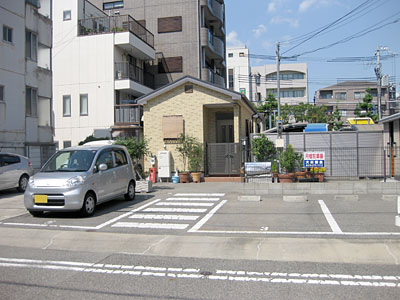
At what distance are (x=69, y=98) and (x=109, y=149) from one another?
14.5 metres

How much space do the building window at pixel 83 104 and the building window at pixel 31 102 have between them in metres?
4.99

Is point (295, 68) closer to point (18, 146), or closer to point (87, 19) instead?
point (87, 19)

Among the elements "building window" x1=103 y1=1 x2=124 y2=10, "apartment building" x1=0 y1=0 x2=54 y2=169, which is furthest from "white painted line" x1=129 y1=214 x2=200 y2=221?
"building window" x1=103 y1=1 x2=124 y2=10

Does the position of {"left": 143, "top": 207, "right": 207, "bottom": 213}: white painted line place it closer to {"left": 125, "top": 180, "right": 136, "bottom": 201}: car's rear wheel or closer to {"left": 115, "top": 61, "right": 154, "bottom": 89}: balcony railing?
{"left": 125, "top": 180, "right": 136, "bottom": 201}: car's rear wheel

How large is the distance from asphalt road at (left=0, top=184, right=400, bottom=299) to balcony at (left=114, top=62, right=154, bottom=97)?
44.3 feet

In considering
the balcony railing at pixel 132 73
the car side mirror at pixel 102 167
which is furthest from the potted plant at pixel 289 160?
the balcony railing at pixel 132 73

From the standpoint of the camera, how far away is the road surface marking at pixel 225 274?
4.68 meters

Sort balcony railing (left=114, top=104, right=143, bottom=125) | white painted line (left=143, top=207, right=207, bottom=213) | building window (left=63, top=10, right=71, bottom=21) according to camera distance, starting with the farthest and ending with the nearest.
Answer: building window (left=63, top=10, right=71, bottom=21) → balcony railing (left=114, top=104, right=143, bottom=125) → white painted line (left=143, top=207, right=207, bottom=213)

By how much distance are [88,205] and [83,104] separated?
15.7 metres

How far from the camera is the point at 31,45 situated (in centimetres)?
1847

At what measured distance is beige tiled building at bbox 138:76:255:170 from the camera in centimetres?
1811

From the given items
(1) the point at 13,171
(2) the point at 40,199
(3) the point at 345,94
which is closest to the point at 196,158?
(1) the point at 13,171

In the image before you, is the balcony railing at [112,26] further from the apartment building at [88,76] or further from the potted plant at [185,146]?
the potted plant at [185,146]

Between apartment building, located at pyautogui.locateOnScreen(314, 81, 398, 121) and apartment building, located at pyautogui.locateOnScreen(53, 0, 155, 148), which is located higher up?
apartment building, located at pyautogui.locateOnScreen(314, 81, 398, 121)
